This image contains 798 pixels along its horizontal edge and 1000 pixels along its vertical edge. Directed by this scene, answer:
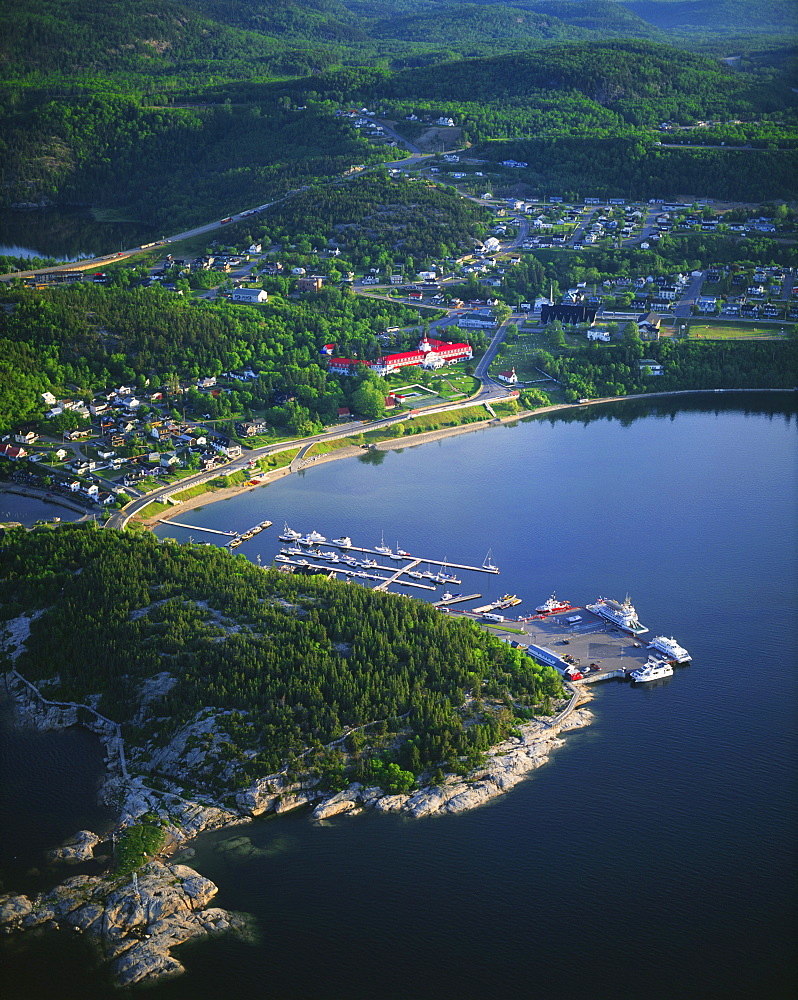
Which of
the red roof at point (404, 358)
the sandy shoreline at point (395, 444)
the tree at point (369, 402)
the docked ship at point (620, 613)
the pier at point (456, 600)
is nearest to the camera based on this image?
the docked ship at point (620, 613)

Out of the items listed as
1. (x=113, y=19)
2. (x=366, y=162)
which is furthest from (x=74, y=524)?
(x=113, y=19)

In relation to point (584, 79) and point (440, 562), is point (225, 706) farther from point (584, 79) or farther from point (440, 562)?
point (584, 79)

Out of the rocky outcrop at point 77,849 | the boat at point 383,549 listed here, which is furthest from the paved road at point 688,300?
the rocky outcrop at point 77,849

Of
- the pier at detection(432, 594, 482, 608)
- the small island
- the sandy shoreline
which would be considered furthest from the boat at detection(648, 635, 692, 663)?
the sandy shoreline

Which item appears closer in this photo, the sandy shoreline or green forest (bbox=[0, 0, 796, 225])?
the sandy shoreline

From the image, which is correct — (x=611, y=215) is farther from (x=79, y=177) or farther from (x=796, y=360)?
(x=79, y=177)

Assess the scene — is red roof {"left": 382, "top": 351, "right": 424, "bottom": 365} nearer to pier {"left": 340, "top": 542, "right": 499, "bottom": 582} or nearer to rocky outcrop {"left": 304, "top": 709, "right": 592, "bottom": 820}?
pier {"left": 340, "top": 542, "right": 499, "bottom": 582}

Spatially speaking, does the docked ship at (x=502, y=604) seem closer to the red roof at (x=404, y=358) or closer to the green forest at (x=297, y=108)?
the red roof at (x=404, y=358)
